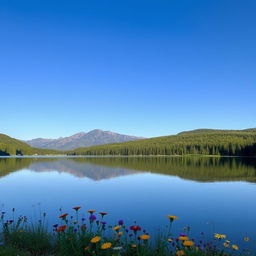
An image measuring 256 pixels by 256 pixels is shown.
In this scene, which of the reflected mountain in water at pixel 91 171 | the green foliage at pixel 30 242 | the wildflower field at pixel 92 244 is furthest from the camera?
the reflected mountain in water at pixel 91 171

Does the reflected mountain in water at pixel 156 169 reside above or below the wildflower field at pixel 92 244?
below

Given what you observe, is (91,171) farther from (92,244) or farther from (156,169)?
(92,244)

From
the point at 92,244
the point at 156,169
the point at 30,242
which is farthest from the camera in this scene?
the point at 156,169

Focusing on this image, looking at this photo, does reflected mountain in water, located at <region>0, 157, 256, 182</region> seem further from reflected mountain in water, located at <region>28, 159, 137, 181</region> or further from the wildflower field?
the wildflower field

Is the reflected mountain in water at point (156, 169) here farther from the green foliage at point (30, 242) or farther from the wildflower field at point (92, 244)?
the wildflower field at point (92, 244)

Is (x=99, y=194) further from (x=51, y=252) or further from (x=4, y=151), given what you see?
(x=4, y=151)

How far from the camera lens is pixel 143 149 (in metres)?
161

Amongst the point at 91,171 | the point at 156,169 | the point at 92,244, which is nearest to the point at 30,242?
the point at 92,244

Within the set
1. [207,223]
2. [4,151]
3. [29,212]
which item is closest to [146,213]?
[207,223]

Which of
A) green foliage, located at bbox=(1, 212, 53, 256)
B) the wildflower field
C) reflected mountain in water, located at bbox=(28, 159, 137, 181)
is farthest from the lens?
reflected mountain in water, located at bbox=(28, 159, 137, 181)

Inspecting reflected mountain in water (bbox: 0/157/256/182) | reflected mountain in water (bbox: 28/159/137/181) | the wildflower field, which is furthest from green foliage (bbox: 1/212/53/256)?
reflected mountain in water (bbox: 0/157/256/182)

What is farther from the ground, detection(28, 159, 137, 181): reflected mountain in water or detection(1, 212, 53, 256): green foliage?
detection(1, 212, 53, 256): green foliage

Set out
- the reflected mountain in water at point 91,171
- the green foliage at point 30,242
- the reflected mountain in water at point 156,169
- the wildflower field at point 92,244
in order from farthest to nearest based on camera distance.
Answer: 1. the reflected mountain in water at point 91,171
2. the reflected mountain in water at point 156,169
3. the green foliage at point 30,242
4. the wildflower field at point 92,244

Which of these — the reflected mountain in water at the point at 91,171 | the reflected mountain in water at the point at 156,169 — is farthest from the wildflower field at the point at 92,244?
the reflected mountain in water at the point at 156,169
